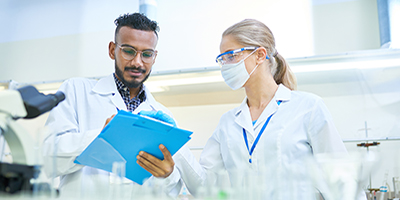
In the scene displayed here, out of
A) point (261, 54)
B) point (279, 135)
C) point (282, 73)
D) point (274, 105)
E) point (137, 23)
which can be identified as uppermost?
point (137, 23)

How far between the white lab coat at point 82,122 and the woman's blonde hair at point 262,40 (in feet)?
1.83

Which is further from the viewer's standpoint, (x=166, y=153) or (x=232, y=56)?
(x=232, y=56)

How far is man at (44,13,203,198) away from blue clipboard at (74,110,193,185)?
1.5 inches

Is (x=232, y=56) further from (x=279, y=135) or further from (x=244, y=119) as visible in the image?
(x=279, y=135)

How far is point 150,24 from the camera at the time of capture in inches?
67.2

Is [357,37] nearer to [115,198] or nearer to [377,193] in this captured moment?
[377,193]

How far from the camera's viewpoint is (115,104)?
5.17 feet

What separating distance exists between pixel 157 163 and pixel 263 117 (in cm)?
53

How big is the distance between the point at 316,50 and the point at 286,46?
293 millimetres

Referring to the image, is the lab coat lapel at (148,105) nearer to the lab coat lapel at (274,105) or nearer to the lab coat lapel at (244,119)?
the lab coat lapel at (244,119)

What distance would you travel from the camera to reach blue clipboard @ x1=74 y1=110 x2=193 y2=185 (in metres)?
0.97

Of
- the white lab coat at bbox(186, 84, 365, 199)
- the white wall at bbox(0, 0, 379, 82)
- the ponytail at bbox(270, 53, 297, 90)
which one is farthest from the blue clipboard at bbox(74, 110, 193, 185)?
the white wall at bbox(0, 0, 379, 82)

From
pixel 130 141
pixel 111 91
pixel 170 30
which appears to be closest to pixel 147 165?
pixel 130 141

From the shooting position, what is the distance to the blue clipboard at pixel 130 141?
3.17ft
